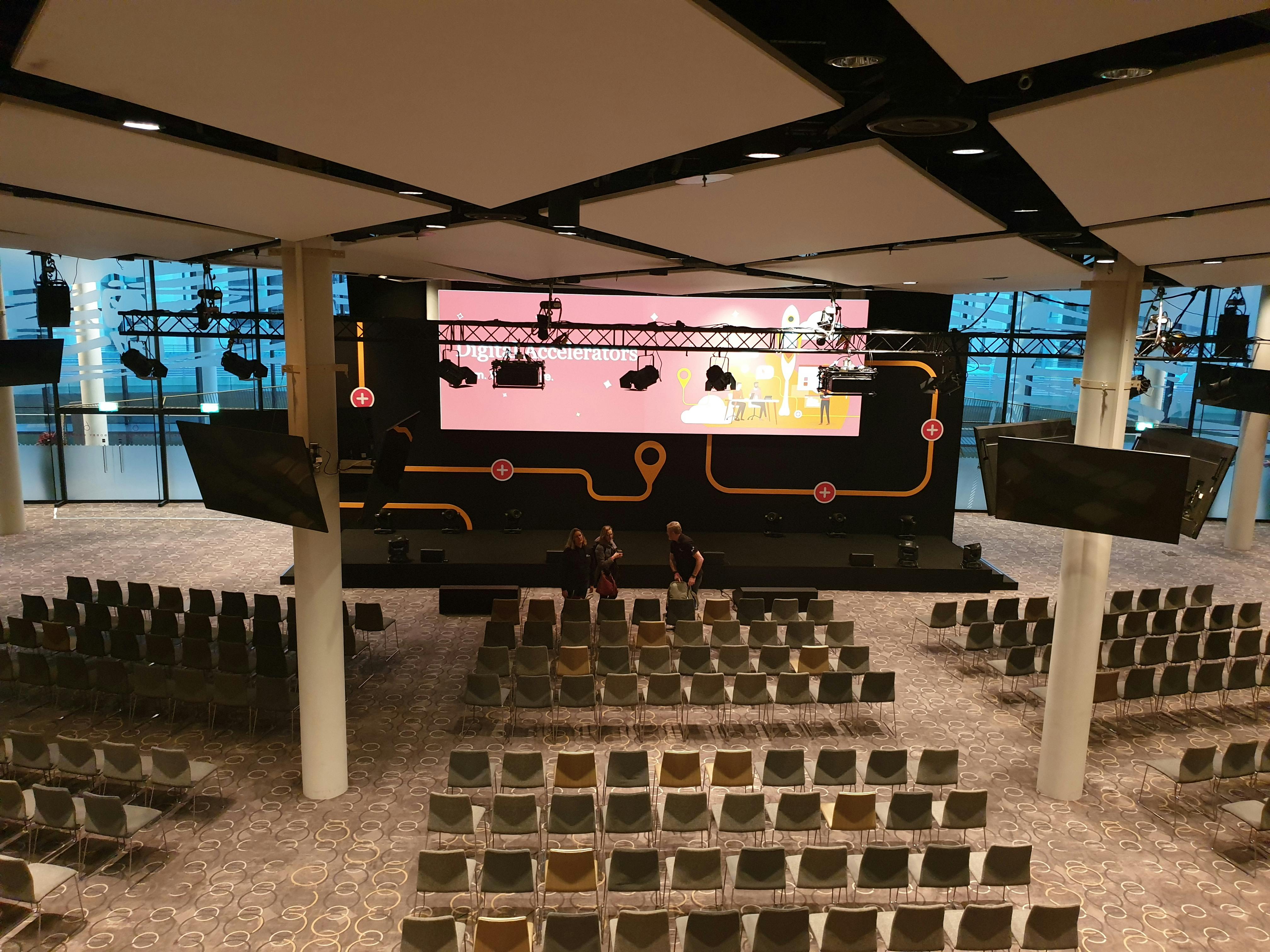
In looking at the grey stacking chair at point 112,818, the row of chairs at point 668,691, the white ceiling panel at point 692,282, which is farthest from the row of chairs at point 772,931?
the white ceiling panel at point 692,282

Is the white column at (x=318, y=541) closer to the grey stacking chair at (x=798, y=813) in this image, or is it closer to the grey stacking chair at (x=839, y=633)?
the grey stacking chair at (x=798, y=813)

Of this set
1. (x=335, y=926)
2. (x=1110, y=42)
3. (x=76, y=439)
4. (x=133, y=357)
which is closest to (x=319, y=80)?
(x=1110, y=42)

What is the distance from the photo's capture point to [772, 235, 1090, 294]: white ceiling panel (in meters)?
6.55

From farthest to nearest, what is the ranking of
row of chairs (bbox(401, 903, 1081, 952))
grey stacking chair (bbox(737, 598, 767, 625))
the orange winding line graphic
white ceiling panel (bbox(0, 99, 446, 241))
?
1. the orange winding line graphic
2. grey stacking chair (bbox(737, 598, 767, 625))
3. row of chairs (bbox(401, 903, 1081, 952))
4. white ceiling panel (bbox(0, 99, 446, 241))

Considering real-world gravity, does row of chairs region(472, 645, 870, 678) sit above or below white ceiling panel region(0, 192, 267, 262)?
below

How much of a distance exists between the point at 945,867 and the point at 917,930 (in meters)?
0.73

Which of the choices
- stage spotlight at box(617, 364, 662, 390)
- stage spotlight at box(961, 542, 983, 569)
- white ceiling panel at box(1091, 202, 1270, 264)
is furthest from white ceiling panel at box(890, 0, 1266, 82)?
stage spotlight at box(961, 542, 983, 569)

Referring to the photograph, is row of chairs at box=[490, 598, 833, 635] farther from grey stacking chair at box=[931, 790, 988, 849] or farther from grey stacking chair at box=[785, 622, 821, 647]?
grey stacking chair at box=[931, 790, 988, 849]

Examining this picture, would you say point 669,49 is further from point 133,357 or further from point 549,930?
point 133,357

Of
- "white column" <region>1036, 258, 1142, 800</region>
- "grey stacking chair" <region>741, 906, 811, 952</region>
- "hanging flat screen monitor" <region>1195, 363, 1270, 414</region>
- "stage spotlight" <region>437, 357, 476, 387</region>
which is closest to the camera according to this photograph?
"grey stacking chair" <region>741, 906, 811, 952</region>

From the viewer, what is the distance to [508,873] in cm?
570

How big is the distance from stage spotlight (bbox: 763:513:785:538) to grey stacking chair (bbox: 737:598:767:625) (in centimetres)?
463

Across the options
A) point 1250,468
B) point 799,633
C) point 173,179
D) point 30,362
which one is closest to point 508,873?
point 173,179

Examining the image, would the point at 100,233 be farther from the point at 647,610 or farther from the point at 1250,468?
the point at 1250,468
